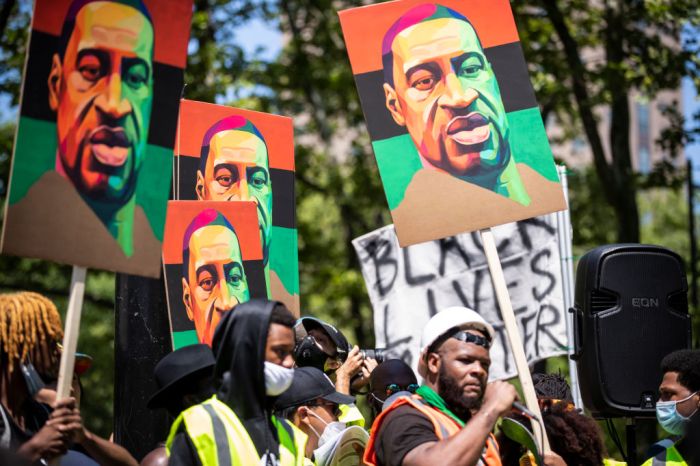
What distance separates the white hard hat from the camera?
15.1 feet

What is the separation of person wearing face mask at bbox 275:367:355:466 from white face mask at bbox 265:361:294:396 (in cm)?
65

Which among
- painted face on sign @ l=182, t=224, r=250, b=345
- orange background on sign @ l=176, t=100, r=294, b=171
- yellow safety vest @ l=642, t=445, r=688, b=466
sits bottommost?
yellow safety vest @ l=642, t=445, r=688, b=466

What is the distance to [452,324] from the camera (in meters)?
4.61

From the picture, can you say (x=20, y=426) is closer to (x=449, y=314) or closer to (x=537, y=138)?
(x=449, y=314)

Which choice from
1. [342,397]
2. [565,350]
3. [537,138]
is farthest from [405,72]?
[565,350]

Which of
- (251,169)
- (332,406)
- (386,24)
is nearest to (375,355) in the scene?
(332,406)

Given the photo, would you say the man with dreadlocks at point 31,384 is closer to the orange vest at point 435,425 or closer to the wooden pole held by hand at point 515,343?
the orange vest at point 435,425

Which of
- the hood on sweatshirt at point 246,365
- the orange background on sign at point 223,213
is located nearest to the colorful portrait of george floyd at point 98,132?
the hood on sweatshirt at point 246,365

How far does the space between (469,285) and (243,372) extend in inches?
253

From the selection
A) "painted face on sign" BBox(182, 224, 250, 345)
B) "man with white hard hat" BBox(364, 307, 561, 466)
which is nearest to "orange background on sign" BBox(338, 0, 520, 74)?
"painted face on sign" BBox(182, 224, 250, 345)

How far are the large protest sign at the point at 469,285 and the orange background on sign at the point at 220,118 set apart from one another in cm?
→ 327

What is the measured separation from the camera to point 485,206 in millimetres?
5496

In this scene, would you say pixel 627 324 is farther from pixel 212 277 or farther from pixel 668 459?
pixel 212 277

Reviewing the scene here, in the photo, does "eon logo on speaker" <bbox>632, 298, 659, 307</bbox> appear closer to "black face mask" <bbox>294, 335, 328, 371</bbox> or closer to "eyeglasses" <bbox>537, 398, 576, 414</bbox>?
"eyeglasses" <bbox>537, 398, 576, 414</bbox>
